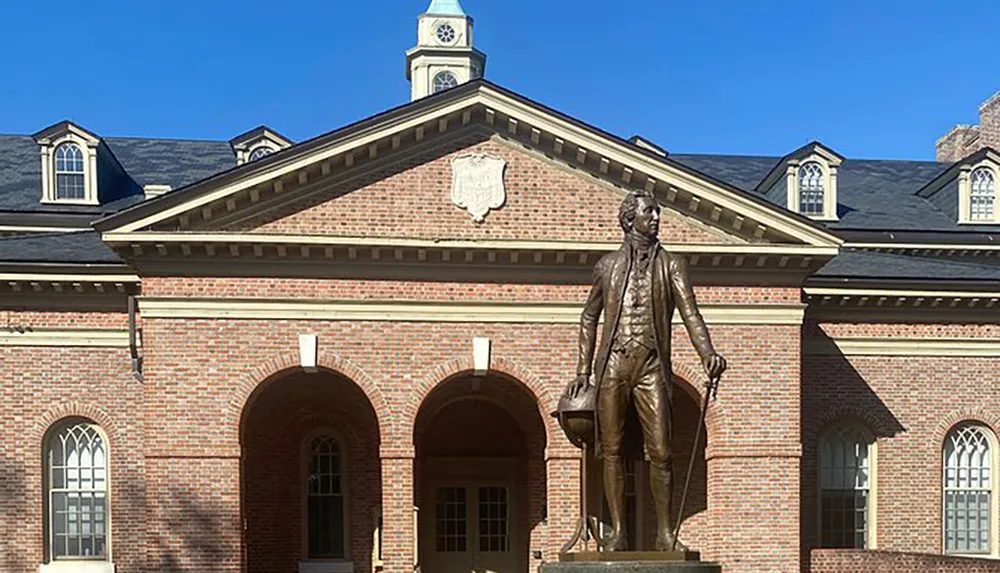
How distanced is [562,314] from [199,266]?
5855mm

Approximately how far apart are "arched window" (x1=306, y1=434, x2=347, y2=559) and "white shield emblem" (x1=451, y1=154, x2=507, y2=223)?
598cm

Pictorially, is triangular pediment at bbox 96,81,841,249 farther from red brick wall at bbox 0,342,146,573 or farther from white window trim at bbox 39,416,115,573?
white window trim at bbox 39,416,115,573

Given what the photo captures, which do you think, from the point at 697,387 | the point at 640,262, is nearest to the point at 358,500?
the point at 697,387

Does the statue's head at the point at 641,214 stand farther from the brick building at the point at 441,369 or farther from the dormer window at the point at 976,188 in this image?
the dormer window at the point at 976,188

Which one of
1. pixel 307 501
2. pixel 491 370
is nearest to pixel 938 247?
pixel 491 370

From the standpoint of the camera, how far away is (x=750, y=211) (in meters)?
21.5

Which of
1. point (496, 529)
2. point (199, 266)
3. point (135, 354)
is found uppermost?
point (199, 266)

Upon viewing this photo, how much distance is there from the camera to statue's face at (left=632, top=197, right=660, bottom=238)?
10.3 meters

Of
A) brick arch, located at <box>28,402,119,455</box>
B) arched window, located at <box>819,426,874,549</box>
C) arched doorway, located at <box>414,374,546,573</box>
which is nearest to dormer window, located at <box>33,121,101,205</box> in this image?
brick arch, located at <box>28,402,119,455</box>

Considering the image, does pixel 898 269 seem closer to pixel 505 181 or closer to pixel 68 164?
pixel 505 181

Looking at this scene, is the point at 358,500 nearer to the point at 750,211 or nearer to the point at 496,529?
the point at 496,529

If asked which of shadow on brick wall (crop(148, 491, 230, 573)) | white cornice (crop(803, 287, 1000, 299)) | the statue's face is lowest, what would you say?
shadow on brick wall (crop(148, 491, 230, 573))

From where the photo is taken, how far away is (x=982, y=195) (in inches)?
1246

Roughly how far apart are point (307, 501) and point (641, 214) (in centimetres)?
1585
